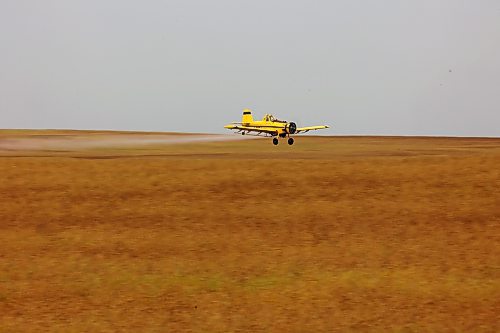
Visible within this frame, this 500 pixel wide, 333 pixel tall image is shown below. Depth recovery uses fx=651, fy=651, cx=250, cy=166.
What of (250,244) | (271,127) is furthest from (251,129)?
(250,244)

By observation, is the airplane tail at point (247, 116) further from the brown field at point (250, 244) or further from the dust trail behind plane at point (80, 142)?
the brown field at point (250, 244)

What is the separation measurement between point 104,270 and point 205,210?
4587 millimetres

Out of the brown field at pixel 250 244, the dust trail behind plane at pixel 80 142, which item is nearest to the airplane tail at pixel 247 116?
the dust trail behind plane at pixel 80 142

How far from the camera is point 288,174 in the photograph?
25.0 metres

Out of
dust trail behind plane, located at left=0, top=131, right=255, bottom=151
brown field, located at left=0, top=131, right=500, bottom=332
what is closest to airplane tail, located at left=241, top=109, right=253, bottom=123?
dust trail behind plane, located at left=0, top=131, right=255, bottom=151

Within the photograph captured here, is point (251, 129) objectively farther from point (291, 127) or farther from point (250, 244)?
point (250, 244)

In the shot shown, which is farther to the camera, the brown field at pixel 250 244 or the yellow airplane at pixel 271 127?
the yellow airplane at pixel 271 127

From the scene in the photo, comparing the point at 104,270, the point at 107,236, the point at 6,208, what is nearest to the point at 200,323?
the point at 104,270

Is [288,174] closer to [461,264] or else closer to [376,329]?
[461,264]

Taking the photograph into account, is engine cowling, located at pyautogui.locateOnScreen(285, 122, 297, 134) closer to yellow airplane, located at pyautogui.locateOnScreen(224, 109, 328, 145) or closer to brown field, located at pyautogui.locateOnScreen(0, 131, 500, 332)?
yellow airplane, located at pyautogui.locateOnScreen(224, 109, 328, 145)

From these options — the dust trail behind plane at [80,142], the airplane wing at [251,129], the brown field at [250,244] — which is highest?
the airplane wing at [251,129]

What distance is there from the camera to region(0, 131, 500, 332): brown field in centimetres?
1695

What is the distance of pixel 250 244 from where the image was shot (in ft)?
66.4

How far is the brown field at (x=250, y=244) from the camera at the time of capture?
667 inches
